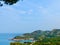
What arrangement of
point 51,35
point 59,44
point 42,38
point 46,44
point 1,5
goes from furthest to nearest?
point 51,35
point 42,38
point 46,44
point 59,44
point 1,5

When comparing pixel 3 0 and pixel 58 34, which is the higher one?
pixel 58 34

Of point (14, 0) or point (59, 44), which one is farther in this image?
point (59, 44)

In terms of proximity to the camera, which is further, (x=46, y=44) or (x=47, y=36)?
(x=47, y=36)

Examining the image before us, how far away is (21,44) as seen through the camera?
680 inches

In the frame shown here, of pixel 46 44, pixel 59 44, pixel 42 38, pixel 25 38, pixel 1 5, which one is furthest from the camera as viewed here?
pixel 25 38

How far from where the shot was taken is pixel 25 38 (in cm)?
2209

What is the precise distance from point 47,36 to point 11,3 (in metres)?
14.1

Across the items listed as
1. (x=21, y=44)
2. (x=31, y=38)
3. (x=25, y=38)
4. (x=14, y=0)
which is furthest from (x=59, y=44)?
(x=14, y=0)

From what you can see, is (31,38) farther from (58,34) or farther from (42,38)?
(58,34)

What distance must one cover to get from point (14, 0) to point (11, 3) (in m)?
0.10

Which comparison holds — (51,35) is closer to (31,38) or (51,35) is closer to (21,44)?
(31,38)

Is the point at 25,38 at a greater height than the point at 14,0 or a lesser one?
greater

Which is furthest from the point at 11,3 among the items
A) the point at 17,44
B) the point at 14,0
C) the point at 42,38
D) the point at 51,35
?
the point at 51,35

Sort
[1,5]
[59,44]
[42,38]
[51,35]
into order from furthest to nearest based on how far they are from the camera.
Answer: [51,35], [42,38], [59,44], [1,5]
